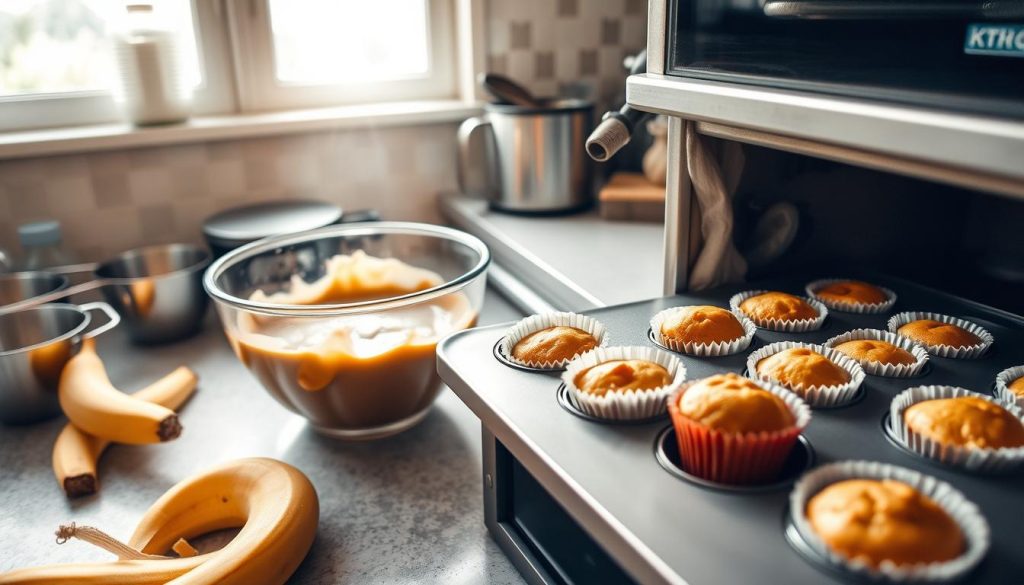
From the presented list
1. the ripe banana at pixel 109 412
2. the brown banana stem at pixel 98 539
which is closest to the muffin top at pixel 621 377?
the brown banana stem at pixel 98 539

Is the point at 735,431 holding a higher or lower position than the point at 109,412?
higher

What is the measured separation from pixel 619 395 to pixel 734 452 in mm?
104

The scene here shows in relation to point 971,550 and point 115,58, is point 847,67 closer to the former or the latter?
point 971,550

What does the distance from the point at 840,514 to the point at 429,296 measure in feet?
1.65

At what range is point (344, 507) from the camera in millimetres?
801

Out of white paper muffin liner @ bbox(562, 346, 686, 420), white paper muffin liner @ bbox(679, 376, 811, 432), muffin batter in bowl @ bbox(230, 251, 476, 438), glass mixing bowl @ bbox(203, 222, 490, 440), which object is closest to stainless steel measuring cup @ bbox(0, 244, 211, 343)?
glass mixing bowl @ bbox(203, 222, 490, 440)

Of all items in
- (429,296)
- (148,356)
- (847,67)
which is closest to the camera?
(847,67)

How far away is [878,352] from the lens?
648 mm

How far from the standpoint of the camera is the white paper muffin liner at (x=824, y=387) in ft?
1.93

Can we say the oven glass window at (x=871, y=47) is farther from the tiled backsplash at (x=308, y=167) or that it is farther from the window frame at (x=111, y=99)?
the window frame at (x=111, y=99)

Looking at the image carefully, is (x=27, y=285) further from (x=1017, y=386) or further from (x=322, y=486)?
(x=1017, y=386)

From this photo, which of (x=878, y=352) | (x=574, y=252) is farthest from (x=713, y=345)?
(x=574, y=252)

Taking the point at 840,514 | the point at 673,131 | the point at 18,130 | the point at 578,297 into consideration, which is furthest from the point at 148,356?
the point at 840,514

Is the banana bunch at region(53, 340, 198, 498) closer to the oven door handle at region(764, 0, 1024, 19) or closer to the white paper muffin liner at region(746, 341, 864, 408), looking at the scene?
the white paper muffin liner at region(746, 341, 864, 408)
